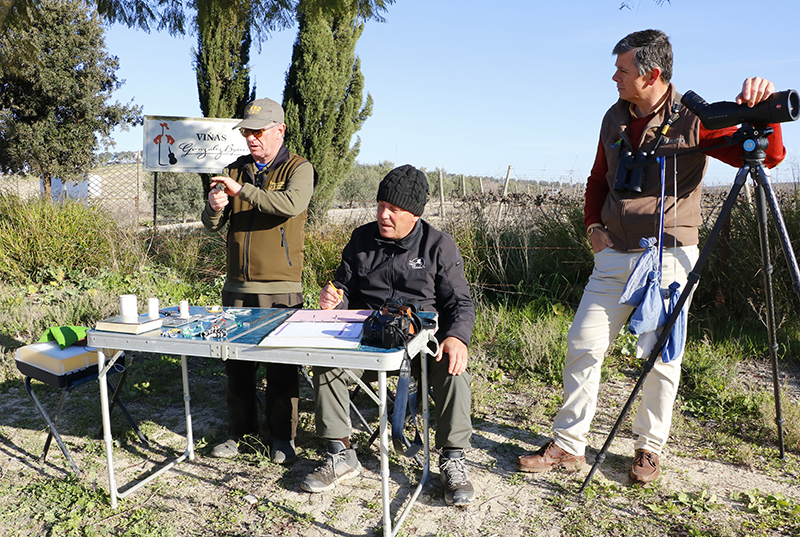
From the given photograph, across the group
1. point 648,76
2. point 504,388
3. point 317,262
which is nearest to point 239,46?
point 317,262

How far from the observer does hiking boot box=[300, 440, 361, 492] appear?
2840 mm

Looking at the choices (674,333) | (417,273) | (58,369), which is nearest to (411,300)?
(417,273)

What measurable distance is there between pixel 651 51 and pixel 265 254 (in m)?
2.17

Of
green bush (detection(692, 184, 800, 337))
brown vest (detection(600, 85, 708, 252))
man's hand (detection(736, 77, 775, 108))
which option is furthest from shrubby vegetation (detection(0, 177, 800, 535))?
man's hand (detection(736, 77, 775, 108))

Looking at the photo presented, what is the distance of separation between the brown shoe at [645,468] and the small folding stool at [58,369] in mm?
2726

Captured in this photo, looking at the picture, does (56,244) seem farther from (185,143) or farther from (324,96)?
(324,96)

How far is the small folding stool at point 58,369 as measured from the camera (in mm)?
3070

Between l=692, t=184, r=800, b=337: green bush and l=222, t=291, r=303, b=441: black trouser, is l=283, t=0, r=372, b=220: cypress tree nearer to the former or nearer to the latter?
l=692, t=184, r=800, b=337: green bush

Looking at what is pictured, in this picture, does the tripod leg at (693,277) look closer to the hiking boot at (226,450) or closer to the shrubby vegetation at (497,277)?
the shrubby vegetation at (497,277)

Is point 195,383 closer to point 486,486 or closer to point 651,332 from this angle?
point 486,486

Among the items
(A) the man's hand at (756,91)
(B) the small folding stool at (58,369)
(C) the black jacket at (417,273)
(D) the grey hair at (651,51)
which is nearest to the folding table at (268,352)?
(C) the black jacket at (417,273)

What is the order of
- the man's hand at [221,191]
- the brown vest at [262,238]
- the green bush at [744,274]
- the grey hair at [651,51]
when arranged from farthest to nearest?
the green bush at [744,274]
the brown vest at [262,238]
the man's hand at [221,191]
the grey hair at [651,51]

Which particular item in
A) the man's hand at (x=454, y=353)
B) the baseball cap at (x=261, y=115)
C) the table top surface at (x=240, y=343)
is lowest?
the man's hand at (x=454, y=353)

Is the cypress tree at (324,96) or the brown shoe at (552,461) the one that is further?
the cypress tree at (324,96)
